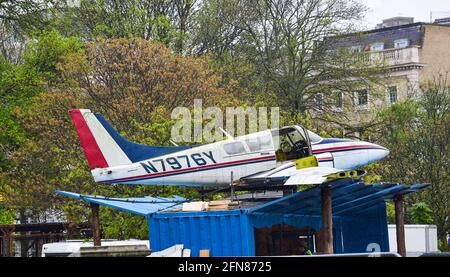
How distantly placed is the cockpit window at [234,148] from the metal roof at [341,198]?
197cm

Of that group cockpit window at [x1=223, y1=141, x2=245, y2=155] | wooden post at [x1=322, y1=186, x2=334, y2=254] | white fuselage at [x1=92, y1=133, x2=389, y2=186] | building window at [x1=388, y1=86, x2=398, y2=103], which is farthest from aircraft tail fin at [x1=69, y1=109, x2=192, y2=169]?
building window at [x1=388, y1=86, x2=398, y2=103]

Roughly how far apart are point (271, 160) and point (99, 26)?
715 inches

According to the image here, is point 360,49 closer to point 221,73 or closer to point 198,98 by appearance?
point 221,73

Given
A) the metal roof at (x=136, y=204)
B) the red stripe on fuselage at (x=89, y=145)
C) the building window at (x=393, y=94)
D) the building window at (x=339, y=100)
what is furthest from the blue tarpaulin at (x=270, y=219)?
the building window at (x=393, y=94)

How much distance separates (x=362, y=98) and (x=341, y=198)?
21.3 m

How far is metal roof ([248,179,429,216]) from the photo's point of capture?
13.2 m

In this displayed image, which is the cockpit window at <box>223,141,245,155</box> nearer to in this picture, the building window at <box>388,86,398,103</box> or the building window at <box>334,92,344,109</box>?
the building window at <box>334,92,344,109</box>

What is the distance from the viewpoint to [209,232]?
42.8ft

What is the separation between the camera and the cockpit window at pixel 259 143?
16.2m

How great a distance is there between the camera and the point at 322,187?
1289cm

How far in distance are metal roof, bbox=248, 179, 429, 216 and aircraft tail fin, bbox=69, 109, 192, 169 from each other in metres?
3.00

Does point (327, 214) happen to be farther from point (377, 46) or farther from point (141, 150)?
point (377, 46)

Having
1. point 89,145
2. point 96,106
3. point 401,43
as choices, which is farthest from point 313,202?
point 401,43
